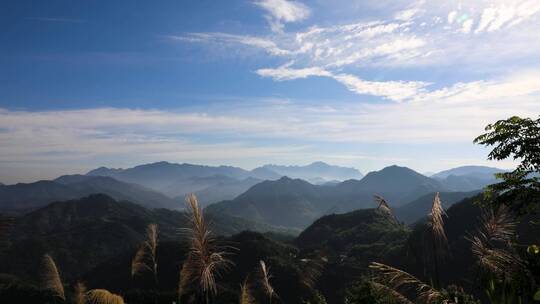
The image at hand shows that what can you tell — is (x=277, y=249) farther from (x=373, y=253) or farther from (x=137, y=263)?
(x=137, y=263)

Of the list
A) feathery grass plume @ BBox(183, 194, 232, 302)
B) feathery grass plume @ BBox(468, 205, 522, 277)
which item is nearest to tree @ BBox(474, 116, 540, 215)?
feathery grass plume @ BBox(468, 205, 522, 277)

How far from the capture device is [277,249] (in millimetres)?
154625

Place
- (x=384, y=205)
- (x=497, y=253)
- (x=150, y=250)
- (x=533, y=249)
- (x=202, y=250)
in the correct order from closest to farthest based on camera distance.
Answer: (x=533, y=249), (x=497, y=253), (x=202, y=250), (x=384, y=205), (x=150, y=250)

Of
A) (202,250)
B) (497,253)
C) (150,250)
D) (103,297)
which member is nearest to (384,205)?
(497,253)

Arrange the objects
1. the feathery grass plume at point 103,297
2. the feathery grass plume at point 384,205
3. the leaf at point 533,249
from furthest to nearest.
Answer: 1. the feathery grass plume at point 384,205
2. the feathery grass plume at point 103,297
3. the leaf at point 533,249

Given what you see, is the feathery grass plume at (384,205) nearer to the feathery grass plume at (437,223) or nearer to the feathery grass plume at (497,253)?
the feathery grass plume at (437,223)

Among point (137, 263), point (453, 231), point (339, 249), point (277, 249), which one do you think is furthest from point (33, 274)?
point (137, 263)

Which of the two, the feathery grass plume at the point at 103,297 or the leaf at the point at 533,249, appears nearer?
the leaf at the point at 533,249

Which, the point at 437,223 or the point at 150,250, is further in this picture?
the point at 150,250

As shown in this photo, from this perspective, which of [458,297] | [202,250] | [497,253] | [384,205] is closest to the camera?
[497,253]

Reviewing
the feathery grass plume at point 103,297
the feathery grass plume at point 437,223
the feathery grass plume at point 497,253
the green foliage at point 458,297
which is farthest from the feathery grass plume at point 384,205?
the feathery grass plume at point 103,297

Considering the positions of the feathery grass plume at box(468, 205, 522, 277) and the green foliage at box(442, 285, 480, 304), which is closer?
the green foliage at box(442, 285, 480, 304)

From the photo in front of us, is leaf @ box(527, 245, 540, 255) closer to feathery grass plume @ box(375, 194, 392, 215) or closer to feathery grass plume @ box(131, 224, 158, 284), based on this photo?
feathery grass plume @ box(375, 194, 392, 215)

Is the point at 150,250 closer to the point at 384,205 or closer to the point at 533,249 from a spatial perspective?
the point at 384,205
